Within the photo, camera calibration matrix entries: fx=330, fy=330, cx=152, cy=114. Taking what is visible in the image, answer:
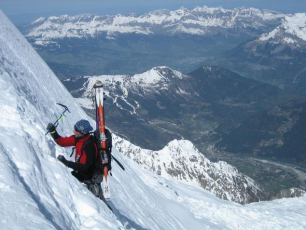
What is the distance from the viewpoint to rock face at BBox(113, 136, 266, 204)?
143625 mm

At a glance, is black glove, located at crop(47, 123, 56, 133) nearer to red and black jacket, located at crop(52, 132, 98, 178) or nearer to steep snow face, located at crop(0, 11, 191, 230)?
steep snow face, located at crop(0, 11, 191, 230)

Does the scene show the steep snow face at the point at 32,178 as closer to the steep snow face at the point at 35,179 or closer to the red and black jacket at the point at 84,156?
the steep snow face at the point at 35,179

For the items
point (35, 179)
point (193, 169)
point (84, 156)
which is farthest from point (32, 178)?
point (193, 169)

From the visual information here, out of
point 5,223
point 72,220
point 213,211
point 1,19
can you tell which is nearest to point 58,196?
point 72,220

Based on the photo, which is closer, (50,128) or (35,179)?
(35,179)

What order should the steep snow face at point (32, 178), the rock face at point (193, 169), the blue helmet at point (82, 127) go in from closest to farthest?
the steep snow face at point (32, 178)
the blue helmet at point (82, 127)
the rock face at point (193, 169)

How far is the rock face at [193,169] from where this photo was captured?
144m

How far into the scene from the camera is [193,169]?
14862 centimetres

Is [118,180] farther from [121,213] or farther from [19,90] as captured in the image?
[19,90]

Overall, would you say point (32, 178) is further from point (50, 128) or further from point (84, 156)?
point (50, 128)

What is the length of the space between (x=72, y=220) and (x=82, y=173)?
246 cm

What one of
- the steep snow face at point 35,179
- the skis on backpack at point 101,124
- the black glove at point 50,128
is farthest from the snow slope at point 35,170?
the black glove at point 50,128

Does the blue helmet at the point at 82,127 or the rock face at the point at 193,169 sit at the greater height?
the blue helmet at the point at 82,127

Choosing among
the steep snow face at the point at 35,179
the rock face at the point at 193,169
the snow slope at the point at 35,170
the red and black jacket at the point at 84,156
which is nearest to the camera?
the steep snow face at the point at 35,179
